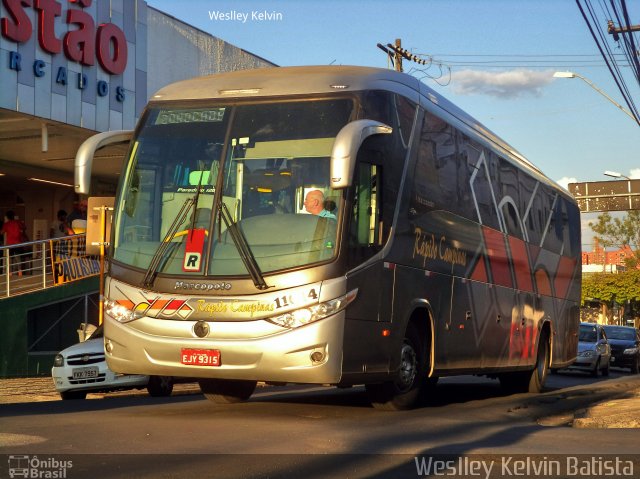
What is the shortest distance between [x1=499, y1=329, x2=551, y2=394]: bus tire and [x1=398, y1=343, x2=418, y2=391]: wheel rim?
714cm

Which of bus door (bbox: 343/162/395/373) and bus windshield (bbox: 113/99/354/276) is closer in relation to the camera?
bus windshield (bbox: 113/99/354/276)

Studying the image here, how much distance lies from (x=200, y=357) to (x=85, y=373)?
22.6ft

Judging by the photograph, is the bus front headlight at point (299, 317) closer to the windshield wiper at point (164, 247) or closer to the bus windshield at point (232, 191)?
the bus windshield at point (232, 191)

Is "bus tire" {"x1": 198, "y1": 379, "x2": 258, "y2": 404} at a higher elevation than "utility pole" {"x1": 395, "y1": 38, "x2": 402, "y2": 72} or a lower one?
lower

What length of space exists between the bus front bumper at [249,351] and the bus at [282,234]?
0.05 feet

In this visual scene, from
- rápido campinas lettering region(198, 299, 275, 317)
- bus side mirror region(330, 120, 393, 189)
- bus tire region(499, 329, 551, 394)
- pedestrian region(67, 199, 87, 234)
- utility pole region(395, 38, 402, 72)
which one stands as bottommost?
bus tire region(499, 329, 551, 394)

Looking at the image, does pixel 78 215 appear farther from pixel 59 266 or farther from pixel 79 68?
pixel 79 68

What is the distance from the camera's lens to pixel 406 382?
38.7ft

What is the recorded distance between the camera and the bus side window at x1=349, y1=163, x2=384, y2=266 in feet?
33.8

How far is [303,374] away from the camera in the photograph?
390 inches

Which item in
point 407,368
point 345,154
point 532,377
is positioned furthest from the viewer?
point 532,377

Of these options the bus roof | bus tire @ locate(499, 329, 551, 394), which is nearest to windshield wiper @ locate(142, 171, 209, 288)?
the bus roof

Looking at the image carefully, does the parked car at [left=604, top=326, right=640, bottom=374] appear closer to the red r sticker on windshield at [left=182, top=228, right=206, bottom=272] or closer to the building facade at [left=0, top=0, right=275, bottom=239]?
the building facade at [left=0, top=0, right=275, bottom=239]

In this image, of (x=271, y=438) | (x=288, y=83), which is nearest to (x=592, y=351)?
(x=288, y=83)
